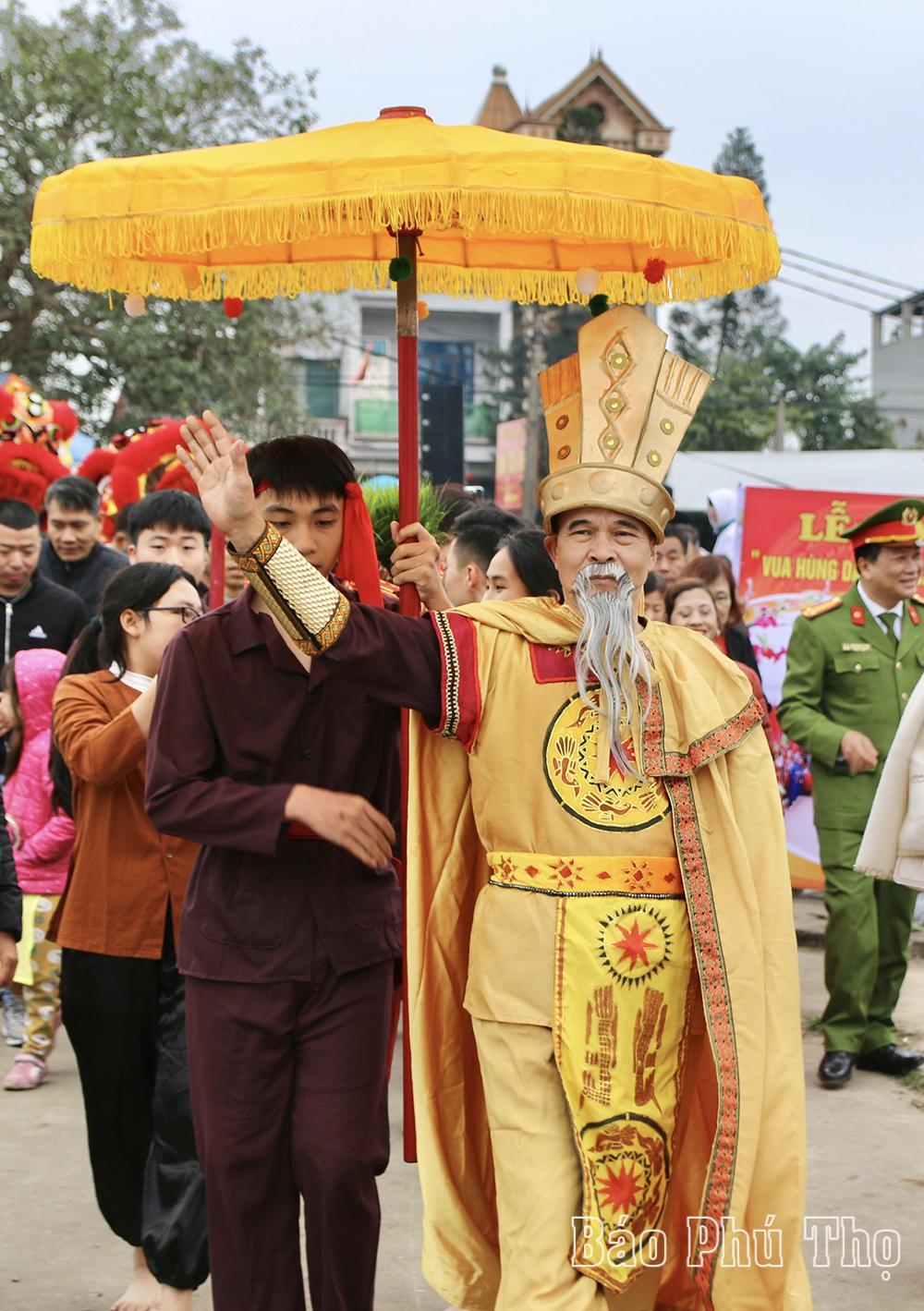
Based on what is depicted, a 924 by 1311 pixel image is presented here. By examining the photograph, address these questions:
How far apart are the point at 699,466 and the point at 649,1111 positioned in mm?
25296

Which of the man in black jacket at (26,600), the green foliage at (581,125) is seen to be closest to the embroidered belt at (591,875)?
the man in black jacket at (26,600)

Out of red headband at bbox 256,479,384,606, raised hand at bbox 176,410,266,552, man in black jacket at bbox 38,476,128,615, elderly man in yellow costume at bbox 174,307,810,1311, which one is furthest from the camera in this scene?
man in black jacket at bbox 38,476,128,615

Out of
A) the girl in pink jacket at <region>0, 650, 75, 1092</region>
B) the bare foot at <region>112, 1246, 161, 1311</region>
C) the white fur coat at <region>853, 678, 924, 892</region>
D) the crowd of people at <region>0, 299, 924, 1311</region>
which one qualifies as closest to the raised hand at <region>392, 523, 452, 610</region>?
the crowd of people at <region>0, 299, 924, 1311</region>

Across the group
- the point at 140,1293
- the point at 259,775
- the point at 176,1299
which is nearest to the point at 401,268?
the point at 259,775

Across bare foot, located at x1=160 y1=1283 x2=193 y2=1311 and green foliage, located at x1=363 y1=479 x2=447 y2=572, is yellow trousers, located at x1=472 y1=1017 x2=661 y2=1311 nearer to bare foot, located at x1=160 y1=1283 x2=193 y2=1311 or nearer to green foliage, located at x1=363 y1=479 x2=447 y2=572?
bare foot, located at x1=160 y1=1283 x2=193 y2=1311

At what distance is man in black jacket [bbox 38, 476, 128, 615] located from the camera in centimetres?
648

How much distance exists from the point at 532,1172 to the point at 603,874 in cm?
55

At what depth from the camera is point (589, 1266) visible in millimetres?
2541

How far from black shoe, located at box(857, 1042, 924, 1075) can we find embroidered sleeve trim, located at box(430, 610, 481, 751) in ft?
11.1

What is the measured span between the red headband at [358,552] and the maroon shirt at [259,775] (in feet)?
0.76

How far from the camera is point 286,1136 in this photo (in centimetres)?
268

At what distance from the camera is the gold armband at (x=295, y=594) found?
96.7 inches

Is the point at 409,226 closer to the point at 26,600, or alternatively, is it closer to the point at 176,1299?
the point at 176,1299

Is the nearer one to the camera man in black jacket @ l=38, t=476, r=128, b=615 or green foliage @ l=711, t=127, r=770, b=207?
man in black jacket @ l=38, t=476, r=128, b=615
